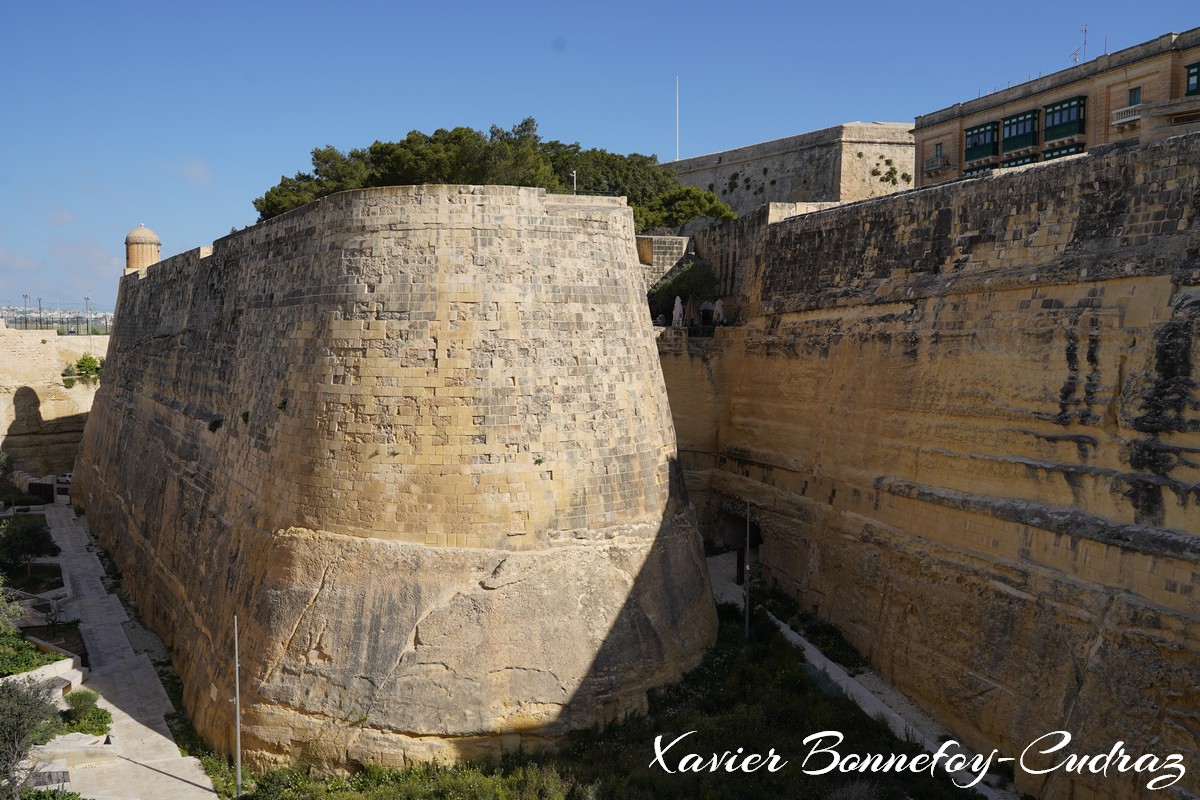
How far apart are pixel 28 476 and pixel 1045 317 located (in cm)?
2777

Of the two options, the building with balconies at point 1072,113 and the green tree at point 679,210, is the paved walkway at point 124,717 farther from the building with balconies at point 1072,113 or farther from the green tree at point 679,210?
the green tree at point 679,210

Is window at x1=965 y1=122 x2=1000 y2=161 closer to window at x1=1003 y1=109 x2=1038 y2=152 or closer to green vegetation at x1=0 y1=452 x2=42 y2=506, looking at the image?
window at x1=1003 y1=109 x2=1038 y2=152

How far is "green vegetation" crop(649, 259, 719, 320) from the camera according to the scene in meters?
18.7

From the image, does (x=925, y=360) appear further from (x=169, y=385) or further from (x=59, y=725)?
(x=169, y=385)

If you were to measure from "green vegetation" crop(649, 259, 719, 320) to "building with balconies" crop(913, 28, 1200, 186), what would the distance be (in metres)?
5.92

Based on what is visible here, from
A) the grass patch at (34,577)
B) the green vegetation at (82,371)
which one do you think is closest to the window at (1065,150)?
the grass patch at (34,577)

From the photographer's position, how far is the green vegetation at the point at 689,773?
9.38 m

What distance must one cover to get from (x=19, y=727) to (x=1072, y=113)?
71.9ft

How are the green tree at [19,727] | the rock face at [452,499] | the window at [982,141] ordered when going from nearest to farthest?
the rock face at [452,499], the green tree at [19,727], the window at [982,141]

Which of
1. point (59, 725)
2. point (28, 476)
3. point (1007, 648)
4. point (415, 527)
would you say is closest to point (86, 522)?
point (28, 476)

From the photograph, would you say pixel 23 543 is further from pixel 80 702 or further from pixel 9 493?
pixel 80 702

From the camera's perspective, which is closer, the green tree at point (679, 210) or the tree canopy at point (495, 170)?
the tree canopy at point (495, 170)

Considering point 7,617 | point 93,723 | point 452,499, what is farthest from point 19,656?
point 452,499

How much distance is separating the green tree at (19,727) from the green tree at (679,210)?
20.2 m
